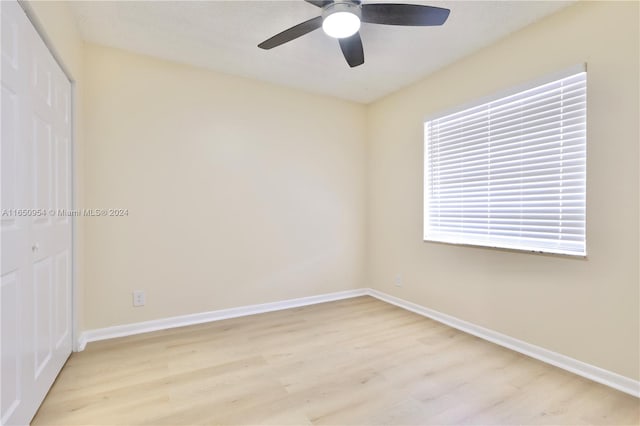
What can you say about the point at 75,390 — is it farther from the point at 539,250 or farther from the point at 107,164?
the point at 539,250

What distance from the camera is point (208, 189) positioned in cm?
296

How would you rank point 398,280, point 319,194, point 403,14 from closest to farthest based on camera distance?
point 403,14, point 398,280, point 319,194

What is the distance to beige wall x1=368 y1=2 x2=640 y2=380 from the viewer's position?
180 centimetres

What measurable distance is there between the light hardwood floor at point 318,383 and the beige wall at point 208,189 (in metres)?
0.54

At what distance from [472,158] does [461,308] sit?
1.37m

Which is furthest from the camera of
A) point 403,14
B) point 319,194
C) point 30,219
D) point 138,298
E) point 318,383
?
point 319,194

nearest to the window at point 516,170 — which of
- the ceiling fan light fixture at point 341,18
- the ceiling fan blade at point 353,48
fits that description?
the ceiling fan blade at point 353,48

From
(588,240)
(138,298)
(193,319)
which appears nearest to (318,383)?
(193,319)

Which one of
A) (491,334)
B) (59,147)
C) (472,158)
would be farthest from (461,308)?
(59,147)

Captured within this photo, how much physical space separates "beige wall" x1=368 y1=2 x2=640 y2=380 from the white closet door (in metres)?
3.02

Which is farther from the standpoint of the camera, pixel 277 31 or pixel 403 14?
pixel 277 31

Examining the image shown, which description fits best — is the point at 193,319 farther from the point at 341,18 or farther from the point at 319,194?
the point at 341,18

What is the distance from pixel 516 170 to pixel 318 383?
7.00ft

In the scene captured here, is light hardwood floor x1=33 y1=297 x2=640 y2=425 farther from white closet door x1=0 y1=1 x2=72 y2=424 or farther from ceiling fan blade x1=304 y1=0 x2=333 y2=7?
ceiling fan blade x1=304 y1=0 x2=333 y2=7
